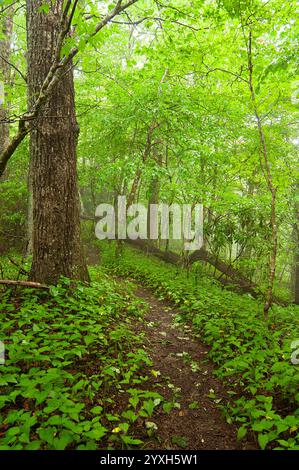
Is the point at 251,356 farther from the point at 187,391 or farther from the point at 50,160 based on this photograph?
the point at 50,160

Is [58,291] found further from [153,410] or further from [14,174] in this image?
[14,174]

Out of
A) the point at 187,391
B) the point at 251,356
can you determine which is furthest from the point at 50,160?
the point at 251,356

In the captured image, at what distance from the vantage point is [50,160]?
4945mm

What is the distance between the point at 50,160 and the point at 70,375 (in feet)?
10.8

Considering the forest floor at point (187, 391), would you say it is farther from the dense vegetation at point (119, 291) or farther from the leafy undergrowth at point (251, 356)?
the leafy undergrowth at point (251, 356)

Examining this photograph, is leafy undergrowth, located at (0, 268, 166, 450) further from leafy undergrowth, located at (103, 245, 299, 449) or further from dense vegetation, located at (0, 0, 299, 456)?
leafy undergrowth, located at (103, 245, 299, 449)

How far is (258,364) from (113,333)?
2032 millimetres

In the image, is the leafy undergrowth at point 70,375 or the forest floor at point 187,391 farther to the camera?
the forest floor at point 187,391

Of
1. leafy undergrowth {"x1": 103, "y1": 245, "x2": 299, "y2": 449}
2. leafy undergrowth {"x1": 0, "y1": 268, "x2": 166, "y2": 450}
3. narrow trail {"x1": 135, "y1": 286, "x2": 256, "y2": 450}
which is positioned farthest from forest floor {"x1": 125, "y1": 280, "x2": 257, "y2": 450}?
leafy undergrowth {"x1": 0, "y1": 268, "x2": 166, "y2": 450}

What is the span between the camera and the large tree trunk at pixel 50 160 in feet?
16.1

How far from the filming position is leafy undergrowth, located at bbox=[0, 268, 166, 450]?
2.55 m

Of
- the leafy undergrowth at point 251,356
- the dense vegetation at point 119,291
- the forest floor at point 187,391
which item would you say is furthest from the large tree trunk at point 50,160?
the leafy undergrowth at point 251,356

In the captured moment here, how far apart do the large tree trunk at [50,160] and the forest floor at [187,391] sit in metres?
2.10
